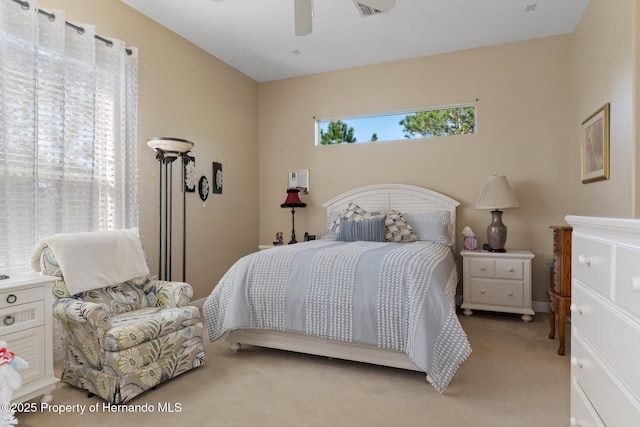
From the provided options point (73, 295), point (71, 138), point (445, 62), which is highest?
point (445, 62)

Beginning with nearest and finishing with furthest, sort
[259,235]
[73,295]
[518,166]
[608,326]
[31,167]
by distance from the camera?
[608,326]
[73,295]
[31,167]
[518,166]
[259,235]

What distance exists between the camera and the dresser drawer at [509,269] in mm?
3654

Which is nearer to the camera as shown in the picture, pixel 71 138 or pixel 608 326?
pixel 608 326

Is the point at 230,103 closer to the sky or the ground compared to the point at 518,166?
closer to the sky

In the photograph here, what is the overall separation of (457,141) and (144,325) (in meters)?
3.76

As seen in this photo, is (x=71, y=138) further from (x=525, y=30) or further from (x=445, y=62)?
(x=525, y=30)

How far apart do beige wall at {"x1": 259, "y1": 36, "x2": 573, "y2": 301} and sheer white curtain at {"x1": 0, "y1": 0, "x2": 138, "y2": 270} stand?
2.29 metres

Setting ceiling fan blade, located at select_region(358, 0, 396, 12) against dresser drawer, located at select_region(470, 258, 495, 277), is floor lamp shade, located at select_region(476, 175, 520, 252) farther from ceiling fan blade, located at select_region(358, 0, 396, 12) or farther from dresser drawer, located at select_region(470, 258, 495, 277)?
ceiling fan blade, located at select_region(358, 0, 396, 12)

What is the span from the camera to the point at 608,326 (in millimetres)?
1027

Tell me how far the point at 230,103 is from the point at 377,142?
195 cm

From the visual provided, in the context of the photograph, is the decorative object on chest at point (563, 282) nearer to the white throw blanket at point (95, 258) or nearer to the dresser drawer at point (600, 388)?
the dresser drawer at point (600, 388)

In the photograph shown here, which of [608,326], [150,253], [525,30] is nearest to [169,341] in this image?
[150,253]

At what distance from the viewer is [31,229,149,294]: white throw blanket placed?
2.32 metres

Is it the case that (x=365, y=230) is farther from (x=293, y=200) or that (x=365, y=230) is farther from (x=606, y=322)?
(x=606, y=322)
